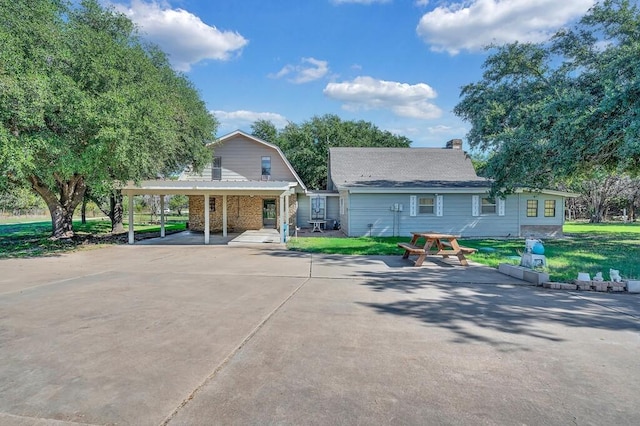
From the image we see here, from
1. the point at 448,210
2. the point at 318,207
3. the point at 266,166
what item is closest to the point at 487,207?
the point at 448,210

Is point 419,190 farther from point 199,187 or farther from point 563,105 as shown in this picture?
point 199,187

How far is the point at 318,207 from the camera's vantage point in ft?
73.0

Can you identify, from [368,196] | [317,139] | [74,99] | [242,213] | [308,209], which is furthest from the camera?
[317,139]

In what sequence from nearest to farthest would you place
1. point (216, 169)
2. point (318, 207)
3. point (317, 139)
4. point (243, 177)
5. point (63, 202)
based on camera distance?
point (63, 202) < point (216, 169) < point (243, 177) < point (318, 207) < point (317, 139)

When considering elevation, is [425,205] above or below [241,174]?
below

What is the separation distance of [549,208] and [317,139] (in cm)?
2264

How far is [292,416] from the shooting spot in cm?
261

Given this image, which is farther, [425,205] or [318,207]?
[318,207]

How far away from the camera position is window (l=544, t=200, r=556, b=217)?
1775 centimetres

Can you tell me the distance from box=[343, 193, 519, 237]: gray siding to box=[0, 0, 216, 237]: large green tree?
880 centimetres

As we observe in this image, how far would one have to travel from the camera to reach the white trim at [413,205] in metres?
17.5

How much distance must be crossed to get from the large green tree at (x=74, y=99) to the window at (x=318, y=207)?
10299 mm

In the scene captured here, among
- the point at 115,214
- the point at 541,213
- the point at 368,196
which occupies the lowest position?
the point at 115,214

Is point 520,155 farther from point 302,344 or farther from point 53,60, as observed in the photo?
point 53,60
